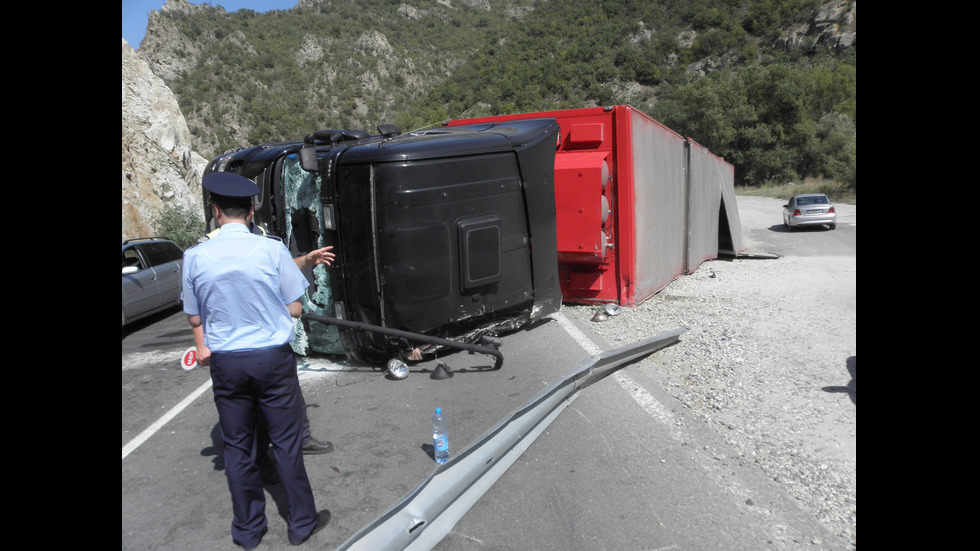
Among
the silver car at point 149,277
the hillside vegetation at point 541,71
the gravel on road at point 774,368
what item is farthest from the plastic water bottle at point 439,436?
the hillside vegetation at point 541,71

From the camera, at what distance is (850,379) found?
5.21m

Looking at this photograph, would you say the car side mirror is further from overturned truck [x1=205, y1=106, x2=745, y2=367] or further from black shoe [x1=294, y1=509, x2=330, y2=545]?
black shoe [x1=294, y1=509, x2=330, y2=545]

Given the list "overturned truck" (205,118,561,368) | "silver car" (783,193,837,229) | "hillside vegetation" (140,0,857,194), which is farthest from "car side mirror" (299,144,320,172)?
"hillside vegetation" (140,0,857,194)

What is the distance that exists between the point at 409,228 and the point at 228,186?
8.08 feet

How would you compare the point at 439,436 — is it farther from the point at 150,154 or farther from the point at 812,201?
the point at 812,201

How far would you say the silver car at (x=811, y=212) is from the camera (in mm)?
22969

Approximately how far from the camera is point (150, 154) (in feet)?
62.0

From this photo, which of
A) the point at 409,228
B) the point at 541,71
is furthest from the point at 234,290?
the point at 541,71

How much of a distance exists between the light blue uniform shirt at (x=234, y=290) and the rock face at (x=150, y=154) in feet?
53.7

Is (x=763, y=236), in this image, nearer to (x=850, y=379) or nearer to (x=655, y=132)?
(x=655, y=132)

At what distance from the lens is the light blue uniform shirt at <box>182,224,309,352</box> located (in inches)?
112

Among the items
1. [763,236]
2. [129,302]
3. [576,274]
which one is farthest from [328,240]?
[763,236]

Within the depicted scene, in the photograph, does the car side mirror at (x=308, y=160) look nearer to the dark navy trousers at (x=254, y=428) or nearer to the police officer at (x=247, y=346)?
the police officer at (x=247, y=346)

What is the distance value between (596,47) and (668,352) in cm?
9252
